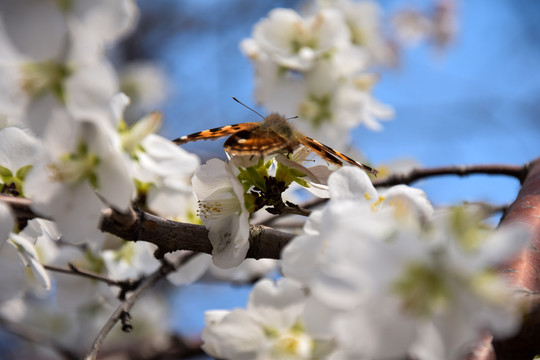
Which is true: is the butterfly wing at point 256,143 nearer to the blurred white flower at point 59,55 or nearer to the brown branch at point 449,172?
the blurred white flower at point 59,55

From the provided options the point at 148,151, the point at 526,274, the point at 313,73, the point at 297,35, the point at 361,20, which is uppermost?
the point at 361,20

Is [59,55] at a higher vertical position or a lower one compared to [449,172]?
lower

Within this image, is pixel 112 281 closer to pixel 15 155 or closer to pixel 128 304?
pixel 128 304

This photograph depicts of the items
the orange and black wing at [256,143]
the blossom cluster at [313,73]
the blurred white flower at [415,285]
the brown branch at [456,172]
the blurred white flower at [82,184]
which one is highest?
the blossom cluster at [313,73]

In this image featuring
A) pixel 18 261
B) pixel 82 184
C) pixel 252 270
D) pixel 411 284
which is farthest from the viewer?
pixel 252 270

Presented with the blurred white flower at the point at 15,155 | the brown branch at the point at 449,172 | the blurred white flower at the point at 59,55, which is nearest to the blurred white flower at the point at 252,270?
the brown branch at the point at 449,172

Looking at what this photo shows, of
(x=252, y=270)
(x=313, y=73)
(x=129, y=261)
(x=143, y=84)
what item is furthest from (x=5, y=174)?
(x=143, y=84)

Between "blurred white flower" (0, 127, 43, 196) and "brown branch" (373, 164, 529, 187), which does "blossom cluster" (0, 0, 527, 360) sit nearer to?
"blurred white flower" (0, 127, 43, 196)
